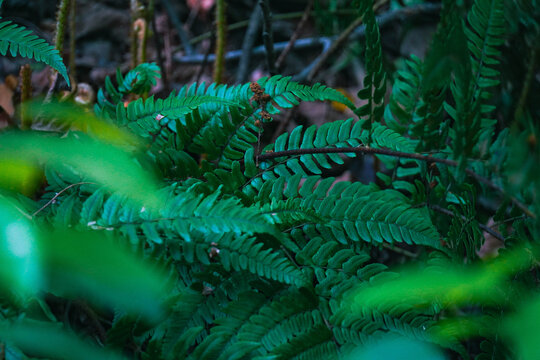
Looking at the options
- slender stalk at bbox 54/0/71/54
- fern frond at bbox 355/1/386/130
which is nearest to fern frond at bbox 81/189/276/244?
fern frond at bbox 355/1/386/130

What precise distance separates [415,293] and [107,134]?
2.68ft

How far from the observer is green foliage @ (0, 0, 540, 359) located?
81 cm

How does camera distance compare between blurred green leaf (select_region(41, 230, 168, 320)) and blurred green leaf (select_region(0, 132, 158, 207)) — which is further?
blurred green leaf (select_region(0, 132, 158, 207))

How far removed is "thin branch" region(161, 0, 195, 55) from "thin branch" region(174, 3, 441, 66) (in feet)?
0.25

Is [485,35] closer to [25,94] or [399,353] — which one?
[399,353]

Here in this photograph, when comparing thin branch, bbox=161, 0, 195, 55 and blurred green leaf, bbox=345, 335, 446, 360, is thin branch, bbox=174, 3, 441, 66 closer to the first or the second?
thin branch, bbox=161, 0, 195, 55

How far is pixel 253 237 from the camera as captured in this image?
1092 mm

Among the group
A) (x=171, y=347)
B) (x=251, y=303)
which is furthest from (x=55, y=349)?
(x=251, y=303)

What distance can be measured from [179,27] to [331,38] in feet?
3.34

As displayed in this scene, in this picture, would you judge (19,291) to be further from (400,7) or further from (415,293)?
(400,7)

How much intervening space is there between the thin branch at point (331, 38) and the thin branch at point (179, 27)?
0.07 meters

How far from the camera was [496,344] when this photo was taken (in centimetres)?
109

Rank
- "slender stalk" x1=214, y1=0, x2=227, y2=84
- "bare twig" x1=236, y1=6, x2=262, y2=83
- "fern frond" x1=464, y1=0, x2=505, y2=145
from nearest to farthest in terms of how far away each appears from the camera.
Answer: "fern frond" x1=464, y1=0, x2=505, y2=145, "slender stalk" x1=214, y1=0, x2=227, y2=84, "bare twig" x1=236, y1=6, x2=262, y2=83

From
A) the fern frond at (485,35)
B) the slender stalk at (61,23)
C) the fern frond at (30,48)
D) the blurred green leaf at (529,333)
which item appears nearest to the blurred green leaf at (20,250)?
the fern frond at (30,48)
